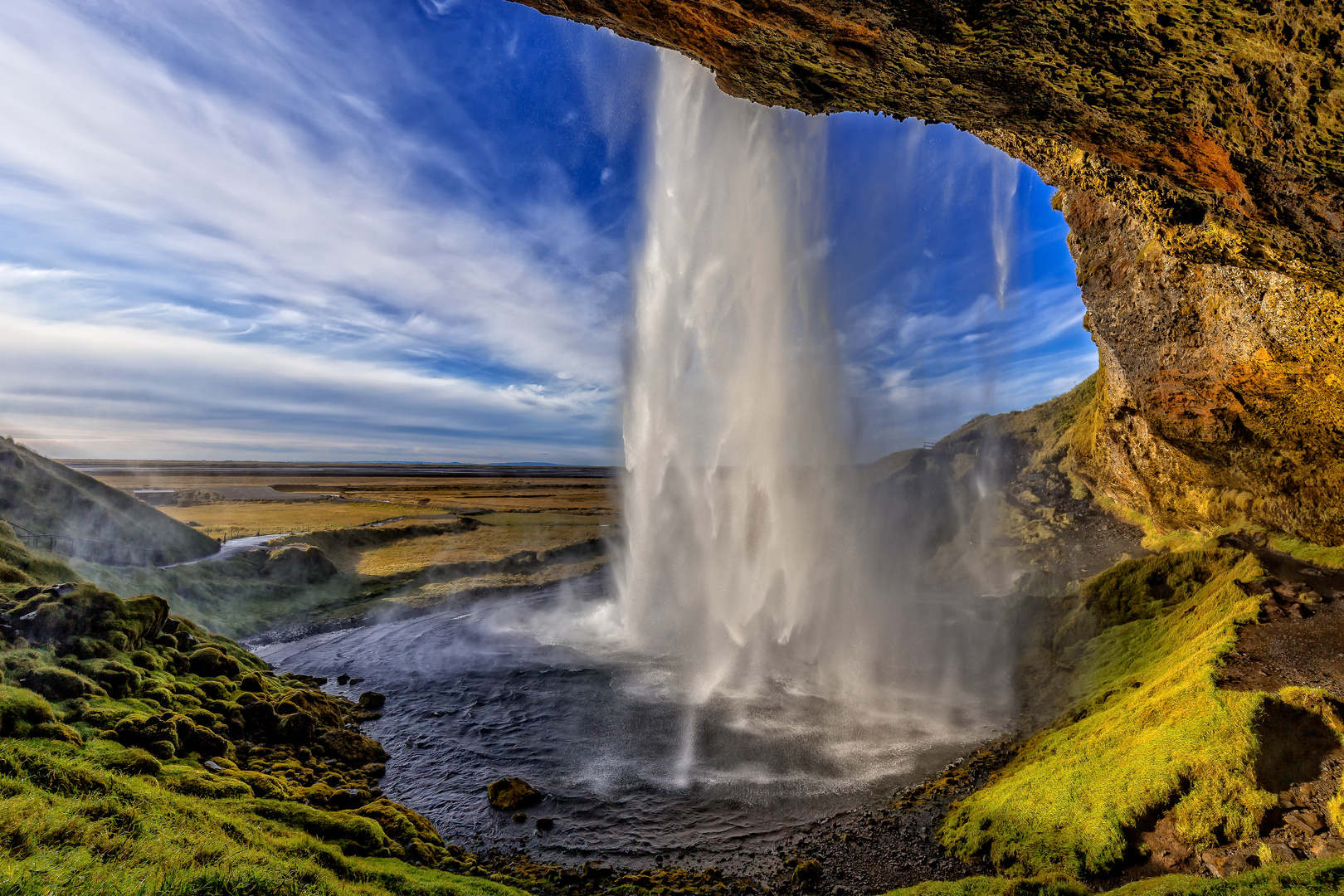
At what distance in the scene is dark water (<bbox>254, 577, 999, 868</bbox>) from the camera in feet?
33.5

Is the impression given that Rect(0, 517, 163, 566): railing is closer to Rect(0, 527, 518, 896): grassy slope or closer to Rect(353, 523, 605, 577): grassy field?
Rect(0, 527, 518, 896): grassy slope

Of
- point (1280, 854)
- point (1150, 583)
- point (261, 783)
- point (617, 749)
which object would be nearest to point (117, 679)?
point (261, 783)

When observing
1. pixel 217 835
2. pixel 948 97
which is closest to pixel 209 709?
pixel 217 835

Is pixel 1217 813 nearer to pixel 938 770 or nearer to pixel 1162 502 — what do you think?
pixel 938 770

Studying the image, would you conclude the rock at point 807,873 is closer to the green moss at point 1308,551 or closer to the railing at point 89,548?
the green moss at point 1308,551

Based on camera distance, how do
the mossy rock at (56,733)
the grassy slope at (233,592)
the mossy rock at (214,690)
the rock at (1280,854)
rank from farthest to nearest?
the grassy slope at (233,592), the mossy rock at (214,690), the mossy rock at (56,733), the rock at (1280,854)

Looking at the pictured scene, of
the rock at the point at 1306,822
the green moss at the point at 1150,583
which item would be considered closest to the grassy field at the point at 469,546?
the green moss at the point at 1150,583

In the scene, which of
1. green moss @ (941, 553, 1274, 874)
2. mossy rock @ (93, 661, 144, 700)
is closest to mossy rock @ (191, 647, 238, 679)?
mossy rock @ (93, 661, 144, 700)

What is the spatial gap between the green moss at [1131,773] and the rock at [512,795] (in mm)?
7996

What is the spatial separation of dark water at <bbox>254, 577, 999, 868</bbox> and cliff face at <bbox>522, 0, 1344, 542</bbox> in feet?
35.7

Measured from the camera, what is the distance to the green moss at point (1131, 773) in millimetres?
7691

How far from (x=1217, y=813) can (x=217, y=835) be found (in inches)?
534

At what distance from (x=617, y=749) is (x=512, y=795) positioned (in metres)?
2.98

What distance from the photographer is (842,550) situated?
23875 millimetres
